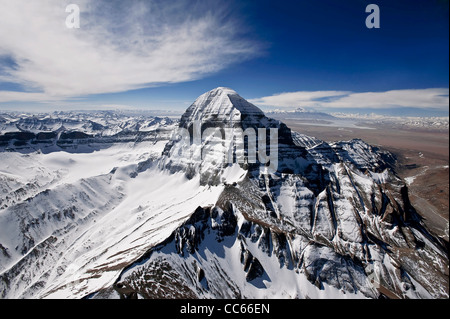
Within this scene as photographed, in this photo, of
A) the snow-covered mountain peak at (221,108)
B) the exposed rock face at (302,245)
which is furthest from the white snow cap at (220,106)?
the exposed rock face at (302,245)

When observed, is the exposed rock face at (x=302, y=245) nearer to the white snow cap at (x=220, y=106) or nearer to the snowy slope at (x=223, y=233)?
the snowy slope at (x=223, y=233)

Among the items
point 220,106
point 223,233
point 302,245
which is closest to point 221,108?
point 220,106

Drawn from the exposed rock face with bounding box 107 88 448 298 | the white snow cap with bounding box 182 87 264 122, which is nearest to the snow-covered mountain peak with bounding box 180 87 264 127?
the white snow cap with bounding box 182 87 264 122

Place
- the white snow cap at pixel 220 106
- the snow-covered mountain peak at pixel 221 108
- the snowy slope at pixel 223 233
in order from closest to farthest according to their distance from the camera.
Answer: the snowy slope at pixel 223 233 < the snow-covered mountain peak at pixel 221 108 < the white snow cap at pixel 220 106

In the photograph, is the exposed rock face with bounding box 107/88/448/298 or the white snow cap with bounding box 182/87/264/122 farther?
the white snow cap with bounding box 182/87/264/122

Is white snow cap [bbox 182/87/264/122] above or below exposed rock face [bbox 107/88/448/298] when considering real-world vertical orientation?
above

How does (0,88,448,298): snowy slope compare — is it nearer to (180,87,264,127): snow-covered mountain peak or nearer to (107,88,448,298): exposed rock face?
(107,88,448,298): exposed rock face

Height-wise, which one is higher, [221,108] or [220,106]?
[220,106]

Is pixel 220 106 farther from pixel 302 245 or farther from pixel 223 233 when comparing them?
pixel 302 245

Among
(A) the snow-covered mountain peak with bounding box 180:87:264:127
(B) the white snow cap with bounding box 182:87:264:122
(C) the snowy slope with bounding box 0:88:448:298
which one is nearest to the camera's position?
(C) the snowy slope with bounding box 0:88:448:298
